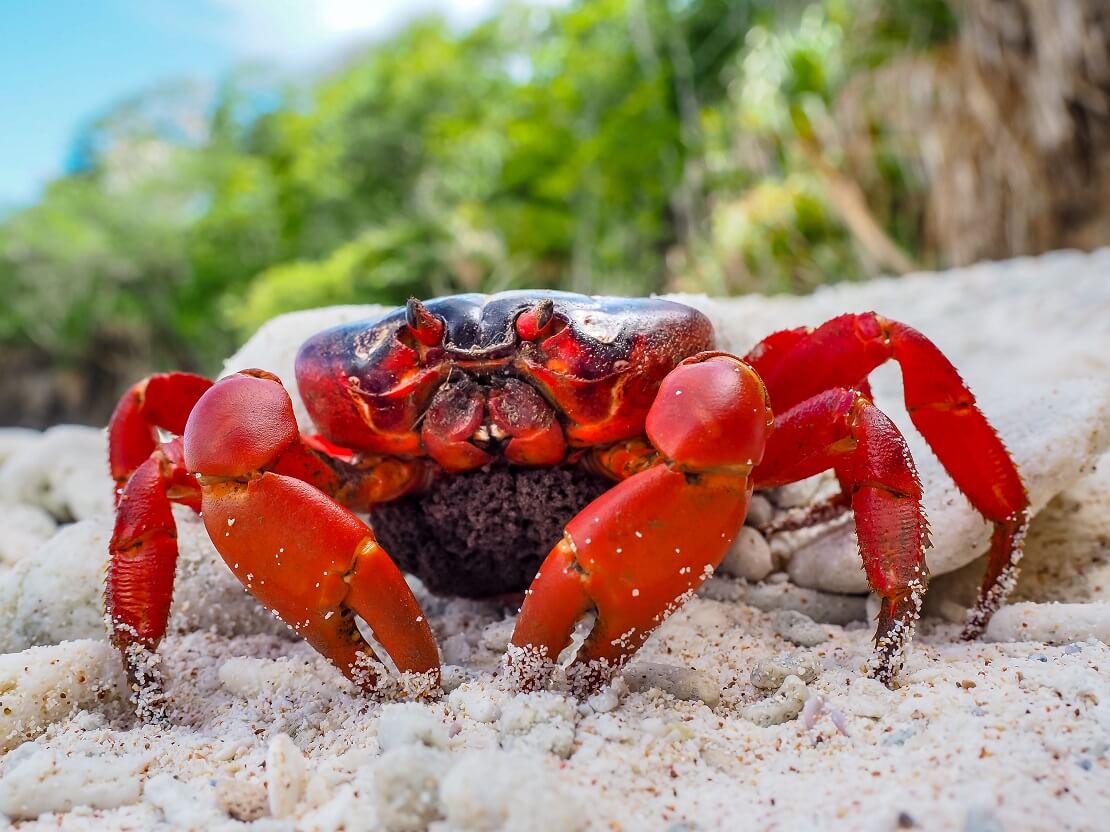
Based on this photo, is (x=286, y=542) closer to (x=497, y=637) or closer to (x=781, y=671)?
(x=497, y=637)

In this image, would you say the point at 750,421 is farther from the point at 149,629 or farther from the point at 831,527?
the point at 149,629

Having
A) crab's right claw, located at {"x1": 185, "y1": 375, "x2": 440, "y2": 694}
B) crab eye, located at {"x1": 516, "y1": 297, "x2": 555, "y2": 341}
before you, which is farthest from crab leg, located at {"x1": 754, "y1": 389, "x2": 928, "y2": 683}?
crab's right claw, located at {"x1": 185, "y1": 375, "x2": 440, "y2": 694}

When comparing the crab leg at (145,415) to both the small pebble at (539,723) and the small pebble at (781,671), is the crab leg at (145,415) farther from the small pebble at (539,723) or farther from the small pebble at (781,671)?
the small pebble at (781,671)

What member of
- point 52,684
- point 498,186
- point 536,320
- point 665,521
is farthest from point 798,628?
point 498,186

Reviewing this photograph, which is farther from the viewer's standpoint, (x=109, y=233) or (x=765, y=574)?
(x=109, y=233)

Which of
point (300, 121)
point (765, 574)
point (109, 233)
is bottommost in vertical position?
point (765, 574)

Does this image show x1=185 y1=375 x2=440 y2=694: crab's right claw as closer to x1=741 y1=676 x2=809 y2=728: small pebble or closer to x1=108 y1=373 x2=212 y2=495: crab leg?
x1=741 y1=676 x2=809 y2=728: small pebble

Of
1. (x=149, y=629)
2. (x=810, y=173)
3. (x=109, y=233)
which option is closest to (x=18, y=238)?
(x=109, y=233)
